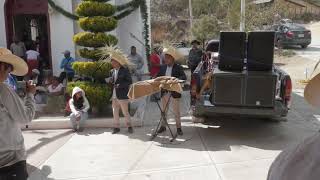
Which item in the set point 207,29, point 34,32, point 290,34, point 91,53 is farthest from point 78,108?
point 290,34

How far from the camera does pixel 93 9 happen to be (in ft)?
33.9

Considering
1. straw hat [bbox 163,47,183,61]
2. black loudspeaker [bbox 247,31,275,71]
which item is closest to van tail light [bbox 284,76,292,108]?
black loudspeaker [bbox 247,31,275,71]

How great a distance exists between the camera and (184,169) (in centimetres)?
673

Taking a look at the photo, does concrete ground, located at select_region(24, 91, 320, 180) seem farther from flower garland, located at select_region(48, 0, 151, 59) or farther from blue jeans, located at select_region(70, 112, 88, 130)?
flower garland, located at select_region(48, 0, 151, 59)

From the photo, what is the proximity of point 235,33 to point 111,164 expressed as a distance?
3.41m

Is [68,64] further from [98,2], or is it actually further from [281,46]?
[281,46]

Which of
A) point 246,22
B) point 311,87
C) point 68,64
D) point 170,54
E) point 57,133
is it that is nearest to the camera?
point 311,87

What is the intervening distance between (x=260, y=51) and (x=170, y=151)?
101 inches

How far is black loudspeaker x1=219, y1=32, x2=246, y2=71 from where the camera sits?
8672 mm

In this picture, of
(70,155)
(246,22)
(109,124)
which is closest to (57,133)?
(109,124)

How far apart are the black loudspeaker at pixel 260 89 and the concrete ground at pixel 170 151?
68 cm

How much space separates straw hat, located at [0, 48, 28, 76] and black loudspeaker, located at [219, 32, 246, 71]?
17.4 feet

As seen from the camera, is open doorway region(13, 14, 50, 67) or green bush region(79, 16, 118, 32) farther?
open doorway region(13, 14, 50, 67)

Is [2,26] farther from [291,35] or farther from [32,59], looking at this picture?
[291,35]
